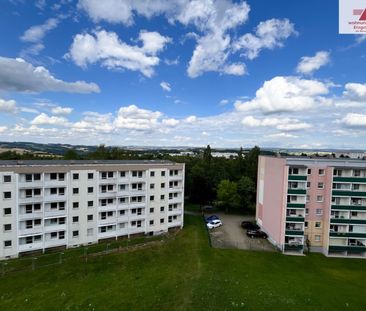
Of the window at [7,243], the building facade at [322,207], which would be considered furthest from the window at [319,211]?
the window at [7,243]

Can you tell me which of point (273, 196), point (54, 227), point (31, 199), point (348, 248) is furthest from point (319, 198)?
point (31, 199)

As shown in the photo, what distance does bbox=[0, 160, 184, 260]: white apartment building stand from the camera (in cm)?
3300

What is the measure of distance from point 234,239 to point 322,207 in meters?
15.7

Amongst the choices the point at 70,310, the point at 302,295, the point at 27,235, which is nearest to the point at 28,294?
the point at 70,310

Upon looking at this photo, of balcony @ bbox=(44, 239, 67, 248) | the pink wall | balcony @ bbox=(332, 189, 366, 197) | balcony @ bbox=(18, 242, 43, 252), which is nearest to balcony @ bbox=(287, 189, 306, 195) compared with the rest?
the pink wall

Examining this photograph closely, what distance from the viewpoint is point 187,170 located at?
73125 millimetres

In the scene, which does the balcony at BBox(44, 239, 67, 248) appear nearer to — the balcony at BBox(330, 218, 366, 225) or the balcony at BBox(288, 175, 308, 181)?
the balcony at BBox(288, 175, 308, 181)

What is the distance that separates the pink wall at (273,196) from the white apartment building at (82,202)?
54.6ft

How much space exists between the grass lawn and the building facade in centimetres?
247

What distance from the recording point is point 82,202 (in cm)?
3784

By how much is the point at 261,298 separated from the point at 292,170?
69.3 feet

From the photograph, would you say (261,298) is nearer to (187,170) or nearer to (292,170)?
(292,170)

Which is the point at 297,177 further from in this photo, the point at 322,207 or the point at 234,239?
the point at 234,239

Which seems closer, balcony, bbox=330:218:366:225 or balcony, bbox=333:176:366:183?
balcony, bbox=333:176:366:183
